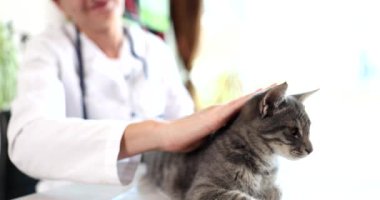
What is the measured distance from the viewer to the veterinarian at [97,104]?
74 cm

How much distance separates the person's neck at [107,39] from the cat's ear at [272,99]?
46 cm

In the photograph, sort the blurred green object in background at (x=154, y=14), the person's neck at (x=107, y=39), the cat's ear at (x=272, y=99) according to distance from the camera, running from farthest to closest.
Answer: the blurred green object in background at (x=154, y=14) < the person's neck at (x=107, y=39) < the cat's ear at (x=272, y=99)

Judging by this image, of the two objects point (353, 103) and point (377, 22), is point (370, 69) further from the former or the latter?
point (353, 103)

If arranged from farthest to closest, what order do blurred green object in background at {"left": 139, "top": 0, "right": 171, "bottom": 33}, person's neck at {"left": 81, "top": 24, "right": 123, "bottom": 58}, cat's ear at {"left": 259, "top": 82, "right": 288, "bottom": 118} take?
blurred green object in background at {"left": 139, "top": 0, "right": 171, "bottom": 33} → person's neck at {"left": 81, "top": 24, "right": 123, "bottom": 58} → cat's ear at {"left": 259, "top": 82, "right": 288, "bottom": 118}

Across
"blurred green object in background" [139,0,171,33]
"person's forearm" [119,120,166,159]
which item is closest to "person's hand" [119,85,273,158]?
"person's forearm" [119,120,166,159]

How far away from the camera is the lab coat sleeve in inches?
29.4

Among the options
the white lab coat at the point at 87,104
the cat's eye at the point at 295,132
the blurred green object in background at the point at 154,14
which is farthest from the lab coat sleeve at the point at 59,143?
the blurred green object in background at the point at 154,14

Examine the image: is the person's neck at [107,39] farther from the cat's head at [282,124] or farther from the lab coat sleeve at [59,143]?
the cat's head at [282,124]

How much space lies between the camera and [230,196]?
65 cm

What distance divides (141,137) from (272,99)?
204mm

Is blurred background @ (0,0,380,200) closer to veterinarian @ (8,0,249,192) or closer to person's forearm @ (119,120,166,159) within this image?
veterinarian @ (8,0,249,192)

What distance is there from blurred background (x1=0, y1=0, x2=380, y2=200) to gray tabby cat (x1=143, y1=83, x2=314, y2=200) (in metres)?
0.55

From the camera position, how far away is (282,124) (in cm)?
69

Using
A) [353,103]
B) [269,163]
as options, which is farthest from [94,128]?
[353,103]
